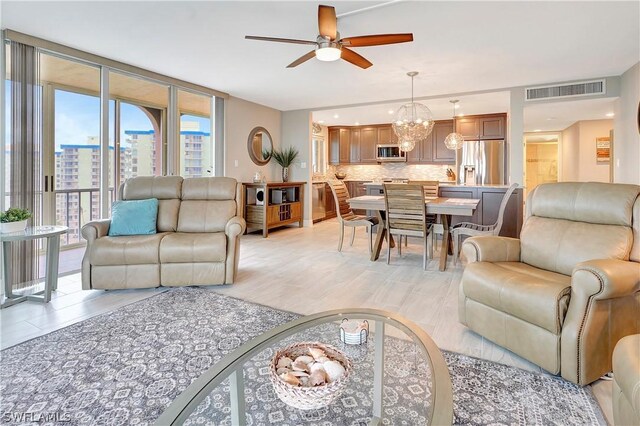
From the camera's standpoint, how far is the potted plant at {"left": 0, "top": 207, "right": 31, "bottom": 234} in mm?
2791

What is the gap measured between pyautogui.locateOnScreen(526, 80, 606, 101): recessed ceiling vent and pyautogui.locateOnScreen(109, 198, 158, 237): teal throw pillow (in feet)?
18.3

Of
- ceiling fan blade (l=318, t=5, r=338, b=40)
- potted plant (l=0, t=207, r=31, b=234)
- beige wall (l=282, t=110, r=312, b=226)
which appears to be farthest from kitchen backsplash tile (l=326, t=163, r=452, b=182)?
potted plant (l=0, t=207, r=31, b=234)

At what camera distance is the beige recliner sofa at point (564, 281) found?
1708 millimetres

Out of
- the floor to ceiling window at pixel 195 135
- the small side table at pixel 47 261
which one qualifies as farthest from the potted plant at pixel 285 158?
the small side table at pixel 47 261

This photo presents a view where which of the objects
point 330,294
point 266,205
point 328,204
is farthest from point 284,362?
point 328,204

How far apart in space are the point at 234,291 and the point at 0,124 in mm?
2744

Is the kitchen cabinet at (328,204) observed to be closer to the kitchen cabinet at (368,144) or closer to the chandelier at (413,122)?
the kitchen cabinet at (368,144)

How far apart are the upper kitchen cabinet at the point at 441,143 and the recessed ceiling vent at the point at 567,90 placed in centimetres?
270

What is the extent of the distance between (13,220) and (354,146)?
296 inches

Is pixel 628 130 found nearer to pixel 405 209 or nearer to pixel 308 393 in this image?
pixel 405 209

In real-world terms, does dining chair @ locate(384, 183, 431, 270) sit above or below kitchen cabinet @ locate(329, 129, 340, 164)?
below

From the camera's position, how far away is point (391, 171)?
8.97 m

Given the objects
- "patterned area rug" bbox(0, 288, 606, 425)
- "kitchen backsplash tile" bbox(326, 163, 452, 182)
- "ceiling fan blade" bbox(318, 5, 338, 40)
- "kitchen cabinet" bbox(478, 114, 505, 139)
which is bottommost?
"patterned area rug" bbox(0, 288, 606, 425)

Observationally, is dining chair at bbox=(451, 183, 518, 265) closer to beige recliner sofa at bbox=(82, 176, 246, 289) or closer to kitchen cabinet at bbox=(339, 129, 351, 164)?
beige recliner sofa at bbox=(82, 176, 246, 289)
